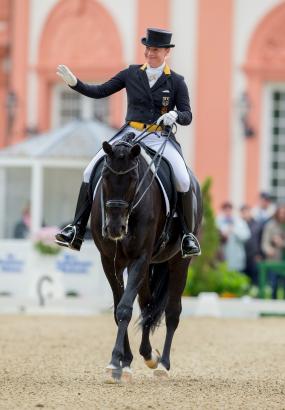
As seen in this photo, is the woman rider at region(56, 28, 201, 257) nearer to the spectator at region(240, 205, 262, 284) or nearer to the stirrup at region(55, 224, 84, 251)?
the stirrup at region(55, 224, 84, 251)

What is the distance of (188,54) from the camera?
86.0 ft

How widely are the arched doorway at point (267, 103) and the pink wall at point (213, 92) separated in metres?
0.46

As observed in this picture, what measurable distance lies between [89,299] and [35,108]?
28.2 ft

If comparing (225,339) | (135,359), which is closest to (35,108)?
(225,339)

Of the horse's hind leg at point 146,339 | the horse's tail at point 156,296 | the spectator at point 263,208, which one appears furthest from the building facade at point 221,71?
the horse's hind leg at point 146,339

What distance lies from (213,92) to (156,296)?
578 inches

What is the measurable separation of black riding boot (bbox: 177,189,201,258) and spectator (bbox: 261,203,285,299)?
9.47 meters

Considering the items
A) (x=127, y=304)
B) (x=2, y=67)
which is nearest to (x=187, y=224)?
(x=127, y=304)

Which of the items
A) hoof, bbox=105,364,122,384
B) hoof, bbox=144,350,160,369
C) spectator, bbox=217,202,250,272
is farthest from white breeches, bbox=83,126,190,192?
spectator, bbox=217,202,250,272

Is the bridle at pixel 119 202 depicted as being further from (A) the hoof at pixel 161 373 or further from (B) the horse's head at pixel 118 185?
(A) the hoof at pixel 161 373

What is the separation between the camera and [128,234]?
1060 cm

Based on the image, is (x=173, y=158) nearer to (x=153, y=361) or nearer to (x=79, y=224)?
(x=79, y=224)

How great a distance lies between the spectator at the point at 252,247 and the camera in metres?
22.2

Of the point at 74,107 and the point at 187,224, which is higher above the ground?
the point at 187,224
